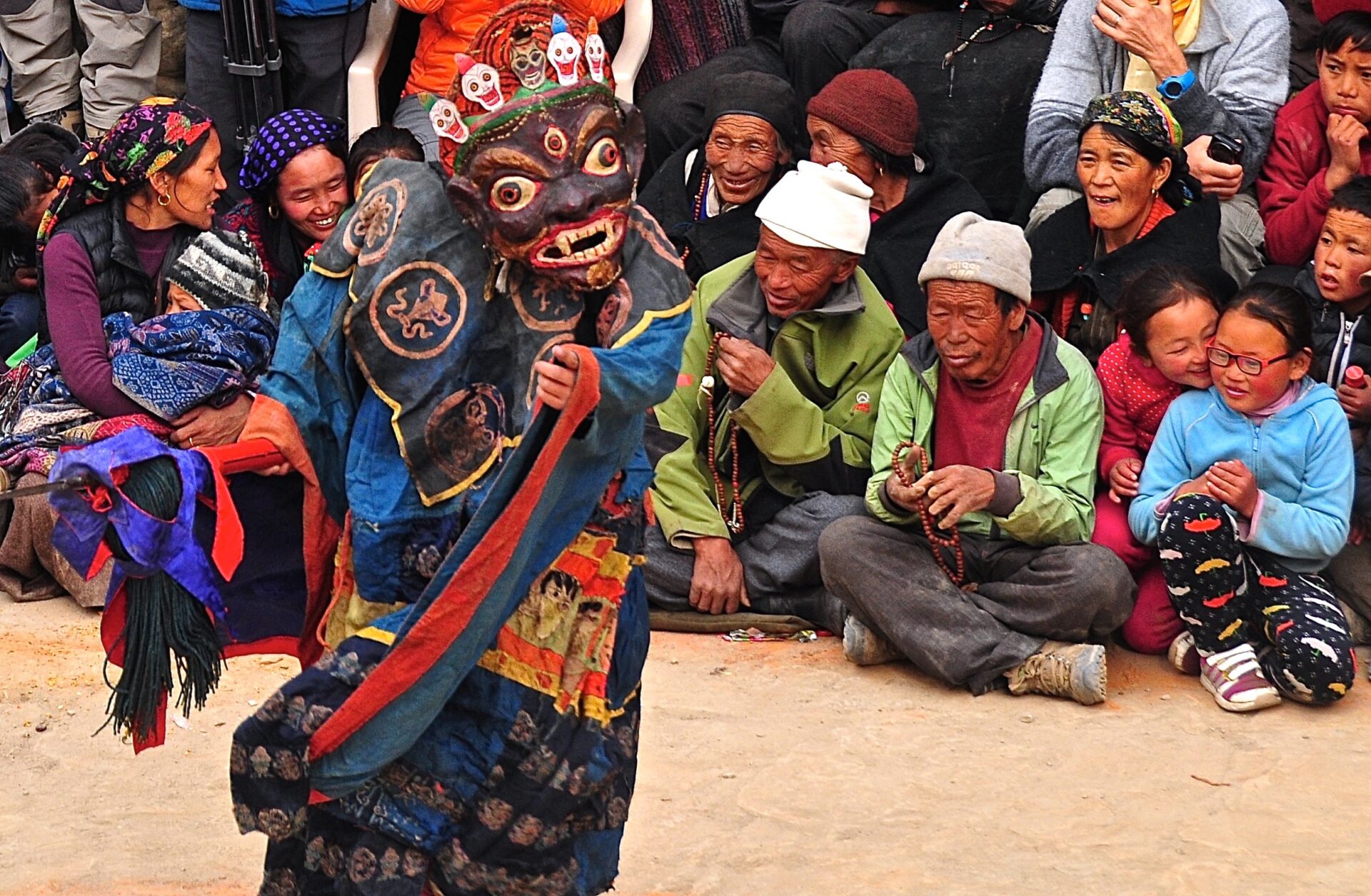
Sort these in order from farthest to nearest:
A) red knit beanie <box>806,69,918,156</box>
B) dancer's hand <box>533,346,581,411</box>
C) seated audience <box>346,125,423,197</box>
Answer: seated audience <box>346,125,423,197</box> → red knit beanie <box>806,69,918,156</box> → dancer's hand <box>533,346,581,411</box>

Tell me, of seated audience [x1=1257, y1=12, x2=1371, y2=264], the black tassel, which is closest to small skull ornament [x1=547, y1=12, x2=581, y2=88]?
the black tassel

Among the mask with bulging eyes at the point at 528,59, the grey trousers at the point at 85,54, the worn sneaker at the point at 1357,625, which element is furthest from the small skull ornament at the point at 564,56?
the grey trousers at the point at 85,54

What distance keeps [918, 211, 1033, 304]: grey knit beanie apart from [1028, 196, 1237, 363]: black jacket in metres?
0.49

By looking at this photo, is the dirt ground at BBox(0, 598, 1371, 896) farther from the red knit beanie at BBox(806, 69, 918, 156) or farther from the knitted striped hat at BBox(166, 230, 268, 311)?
the red knit beanie at BBox(806, 69, 918, 156)

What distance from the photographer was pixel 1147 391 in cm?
539

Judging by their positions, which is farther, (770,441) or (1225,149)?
(1225,149)

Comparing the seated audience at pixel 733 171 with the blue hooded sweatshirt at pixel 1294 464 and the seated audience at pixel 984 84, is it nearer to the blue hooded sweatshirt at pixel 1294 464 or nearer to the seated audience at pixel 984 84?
the seated audience at pixel 984 84

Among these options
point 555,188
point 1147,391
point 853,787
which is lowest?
point 853,787

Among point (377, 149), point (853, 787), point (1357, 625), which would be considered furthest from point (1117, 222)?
point (377, 149)

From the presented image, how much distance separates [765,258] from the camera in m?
5.46

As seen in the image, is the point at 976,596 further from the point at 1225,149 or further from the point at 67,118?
the point at 67,118

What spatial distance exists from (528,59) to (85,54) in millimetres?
4582

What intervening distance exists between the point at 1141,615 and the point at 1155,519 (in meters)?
0.31

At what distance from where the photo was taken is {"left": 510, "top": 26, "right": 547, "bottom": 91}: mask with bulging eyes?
3137 millimetres
